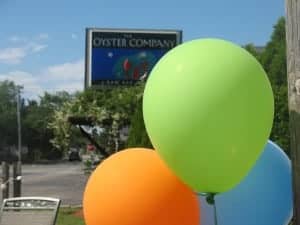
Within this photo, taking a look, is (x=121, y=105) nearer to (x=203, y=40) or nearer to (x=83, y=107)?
(x=83, y=107)

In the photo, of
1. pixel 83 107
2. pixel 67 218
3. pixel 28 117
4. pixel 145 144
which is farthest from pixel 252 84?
pixel 28 117

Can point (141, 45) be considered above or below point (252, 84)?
above

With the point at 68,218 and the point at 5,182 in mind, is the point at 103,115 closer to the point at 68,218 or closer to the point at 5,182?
the point at 68,218

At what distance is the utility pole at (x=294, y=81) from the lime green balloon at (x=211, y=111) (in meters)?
0.22

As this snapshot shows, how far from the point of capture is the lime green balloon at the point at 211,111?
3342 mm

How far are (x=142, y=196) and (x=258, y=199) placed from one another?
88 cm

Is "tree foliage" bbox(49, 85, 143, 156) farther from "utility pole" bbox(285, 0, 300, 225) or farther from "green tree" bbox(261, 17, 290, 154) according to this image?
"utility pole" bbox(285, 0, 300, 225)

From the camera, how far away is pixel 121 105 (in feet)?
48.2

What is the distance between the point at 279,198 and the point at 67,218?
8.33 m

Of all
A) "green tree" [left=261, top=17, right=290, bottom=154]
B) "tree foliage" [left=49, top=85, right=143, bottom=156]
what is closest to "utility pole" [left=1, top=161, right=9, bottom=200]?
"tree foliage" [left=49, top=85, right=143, bottom=156]

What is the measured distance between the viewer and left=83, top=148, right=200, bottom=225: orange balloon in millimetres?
3779

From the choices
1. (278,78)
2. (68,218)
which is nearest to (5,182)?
(68,218)

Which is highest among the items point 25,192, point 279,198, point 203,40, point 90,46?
point 90,46

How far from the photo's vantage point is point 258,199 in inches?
165
